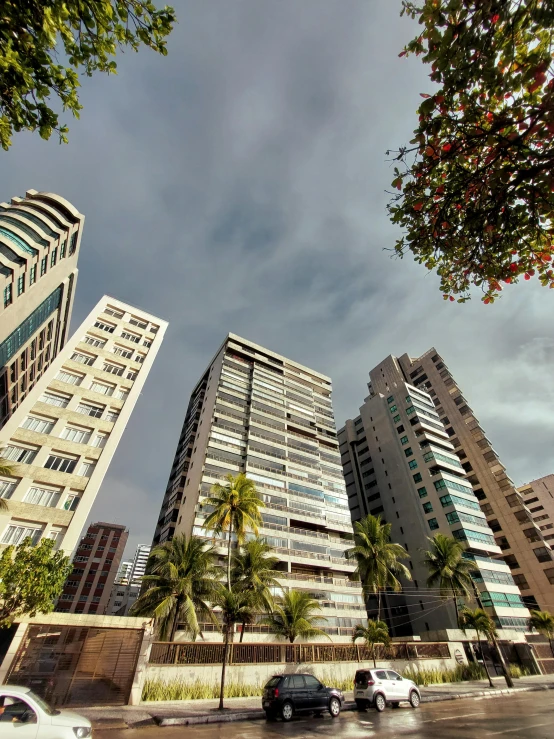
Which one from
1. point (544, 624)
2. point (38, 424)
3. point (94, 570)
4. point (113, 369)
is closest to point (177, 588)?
point (38, 424)

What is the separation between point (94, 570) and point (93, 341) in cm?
7325

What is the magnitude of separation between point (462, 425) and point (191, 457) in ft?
178

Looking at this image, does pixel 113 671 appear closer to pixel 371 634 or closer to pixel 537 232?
pixel 371 634

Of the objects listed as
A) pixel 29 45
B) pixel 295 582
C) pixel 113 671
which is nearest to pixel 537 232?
pixel 29 45

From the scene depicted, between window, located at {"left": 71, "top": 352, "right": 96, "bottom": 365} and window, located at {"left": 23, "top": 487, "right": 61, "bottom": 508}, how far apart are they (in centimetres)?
1242

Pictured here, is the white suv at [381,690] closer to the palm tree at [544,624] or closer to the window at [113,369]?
the window at [113,369]

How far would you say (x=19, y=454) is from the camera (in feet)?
76.4

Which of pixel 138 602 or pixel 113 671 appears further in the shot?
pixel 138 602

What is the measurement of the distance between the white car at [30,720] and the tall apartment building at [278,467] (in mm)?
24406

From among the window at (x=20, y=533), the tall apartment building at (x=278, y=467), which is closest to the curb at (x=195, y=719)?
the window at (x=20, y=533)

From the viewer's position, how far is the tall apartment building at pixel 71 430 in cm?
2128

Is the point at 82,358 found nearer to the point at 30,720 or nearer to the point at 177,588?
the point at 177,588

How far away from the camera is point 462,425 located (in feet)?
225

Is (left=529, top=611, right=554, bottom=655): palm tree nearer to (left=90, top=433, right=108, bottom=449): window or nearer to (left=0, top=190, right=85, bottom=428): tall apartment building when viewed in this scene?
(left=90, top=433, right=108, bottom=449): window
